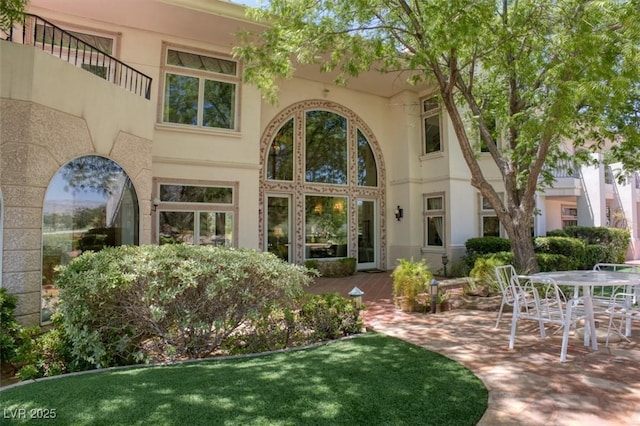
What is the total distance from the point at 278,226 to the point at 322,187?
6.86ft

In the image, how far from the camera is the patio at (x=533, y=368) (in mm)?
3205

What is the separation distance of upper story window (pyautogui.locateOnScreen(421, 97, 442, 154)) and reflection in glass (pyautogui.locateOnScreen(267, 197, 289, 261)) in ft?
18.2

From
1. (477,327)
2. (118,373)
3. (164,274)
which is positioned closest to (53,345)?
(118,373)

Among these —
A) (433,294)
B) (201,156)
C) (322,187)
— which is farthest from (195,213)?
(433,294)

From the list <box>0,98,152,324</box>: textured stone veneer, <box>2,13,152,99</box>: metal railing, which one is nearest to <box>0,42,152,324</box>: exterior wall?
<box>0,98,152,324</box>: textured stone veneer

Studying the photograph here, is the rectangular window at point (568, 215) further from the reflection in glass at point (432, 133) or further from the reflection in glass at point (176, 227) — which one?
the reflection in glass at point (176, 227)

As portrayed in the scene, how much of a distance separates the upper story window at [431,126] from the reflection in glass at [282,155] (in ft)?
16.1

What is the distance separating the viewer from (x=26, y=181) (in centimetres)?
546

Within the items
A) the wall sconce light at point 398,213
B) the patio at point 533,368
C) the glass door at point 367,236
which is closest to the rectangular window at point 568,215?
the wall sconce light at point 398,213

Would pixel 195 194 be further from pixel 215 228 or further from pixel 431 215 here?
pixel 431 215

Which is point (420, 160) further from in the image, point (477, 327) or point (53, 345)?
point (53, 345)

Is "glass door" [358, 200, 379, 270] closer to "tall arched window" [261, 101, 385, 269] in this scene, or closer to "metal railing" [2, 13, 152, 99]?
"tall arched window" [261, 101, 385, 269]

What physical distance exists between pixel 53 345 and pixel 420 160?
1225 cm

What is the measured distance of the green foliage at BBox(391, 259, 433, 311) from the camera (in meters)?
7.45
